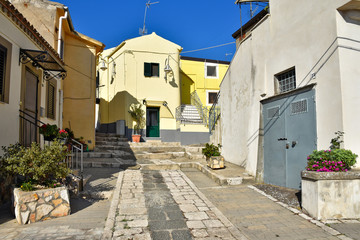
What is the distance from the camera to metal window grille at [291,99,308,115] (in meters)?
6.15

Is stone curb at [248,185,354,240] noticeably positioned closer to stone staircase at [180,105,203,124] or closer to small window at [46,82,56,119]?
small window at [46,82,56,119]

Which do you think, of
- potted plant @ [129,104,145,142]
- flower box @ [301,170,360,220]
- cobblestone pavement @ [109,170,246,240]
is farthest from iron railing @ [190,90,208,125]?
flower box @ [301,170,360,220]

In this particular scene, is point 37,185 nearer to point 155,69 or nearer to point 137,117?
point 137,117

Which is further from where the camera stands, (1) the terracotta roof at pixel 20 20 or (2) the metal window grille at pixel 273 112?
(2) the metal window grille at pixel 273 112

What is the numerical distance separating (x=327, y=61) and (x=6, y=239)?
23.1 feet

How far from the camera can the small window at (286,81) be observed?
687 centimetres

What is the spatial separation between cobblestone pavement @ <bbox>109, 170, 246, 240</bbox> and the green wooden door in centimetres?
957

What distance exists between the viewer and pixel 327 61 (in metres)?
5.60

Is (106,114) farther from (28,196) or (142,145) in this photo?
(28,196)

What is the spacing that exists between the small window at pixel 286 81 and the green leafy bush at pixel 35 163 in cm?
604

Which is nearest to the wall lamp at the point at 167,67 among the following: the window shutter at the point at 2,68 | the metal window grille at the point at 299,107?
the metal window grille at the point at 299,107

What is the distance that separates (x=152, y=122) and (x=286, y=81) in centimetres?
1154

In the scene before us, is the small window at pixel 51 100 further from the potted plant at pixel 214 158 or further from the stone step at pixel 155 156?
the potted plant at pixel 214 158

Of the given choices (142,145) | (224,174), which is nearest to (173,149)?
(142,145)
